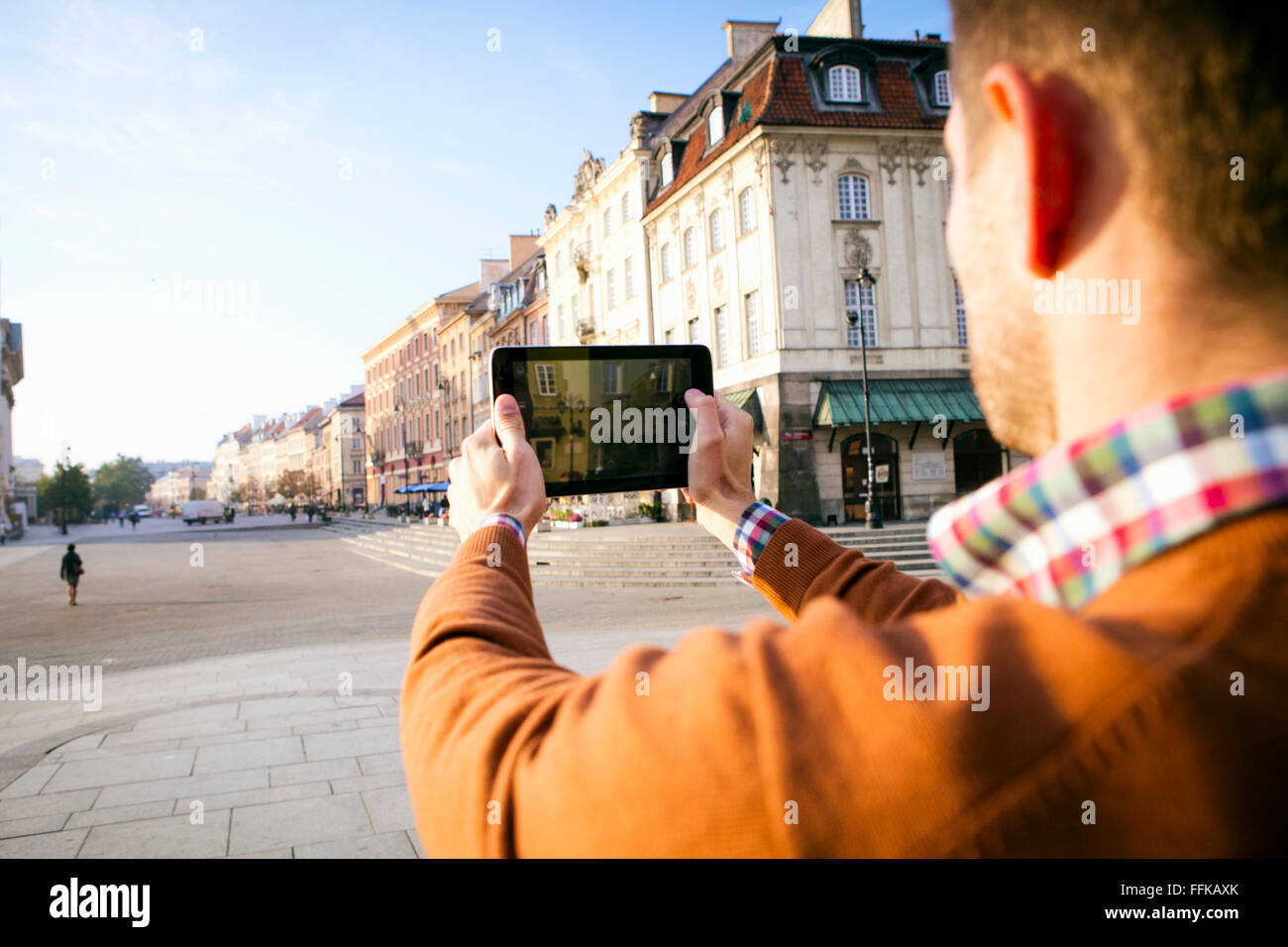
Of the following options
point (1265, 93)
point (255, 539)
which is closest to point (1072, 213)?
point (1265, 93)

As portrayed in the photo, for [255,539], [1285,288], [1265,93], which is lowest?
[255,539]

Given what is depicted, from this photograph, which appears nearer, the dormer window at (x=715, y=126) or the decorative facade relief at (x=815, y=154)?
the decorative facade relief at (x=815, y=154)

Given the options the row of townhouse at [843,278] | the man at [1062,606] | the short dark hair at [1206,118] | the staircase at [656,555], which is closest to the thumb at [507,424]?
the man at [1062,606]

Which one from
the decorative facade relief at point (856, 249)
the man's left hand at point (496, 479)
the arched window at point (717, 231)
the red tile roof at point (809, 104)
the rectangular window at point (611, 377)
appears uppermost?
the red tile roof at point (809, 104)

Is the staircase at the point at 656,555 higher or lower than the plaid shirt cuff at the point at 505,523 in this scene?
lower

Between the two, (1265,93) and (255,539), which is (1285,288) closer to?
(1265,93)

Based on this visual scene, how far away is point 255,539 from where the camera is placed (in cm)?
4772

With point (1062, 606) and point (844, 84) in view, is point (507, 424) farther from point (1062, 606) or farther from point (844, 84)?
point (844, 84)

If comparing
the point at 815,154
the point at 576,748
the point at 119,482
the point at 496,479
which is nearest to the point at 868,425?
the point at 815,154

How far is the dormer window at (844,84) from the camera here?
26297 millimetres

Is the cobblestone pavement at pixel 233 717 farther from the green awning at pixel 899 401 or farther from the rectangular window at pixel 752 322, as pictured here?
the rectangular window at pixel 752 322

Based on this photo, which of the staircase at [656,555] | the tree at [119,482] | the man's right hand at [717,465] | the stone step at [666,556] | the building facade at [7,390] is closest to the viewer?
the man's right hand at [717,465]

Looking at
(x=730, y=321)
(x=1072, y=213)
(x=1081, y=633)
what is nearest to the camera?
(x=1081, y=633)

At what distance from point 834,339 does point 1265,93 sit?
26338 millimetres
